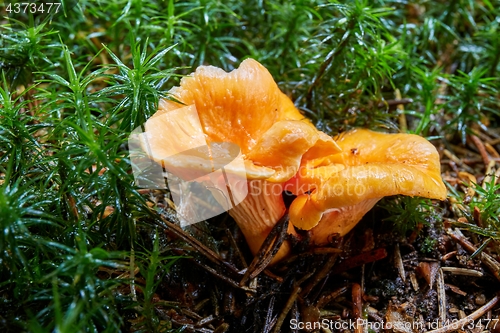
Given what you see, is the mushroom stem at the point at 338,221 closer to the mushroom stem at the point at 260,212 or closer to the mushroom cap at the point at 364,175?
the mushroom cap at the point at 364,175

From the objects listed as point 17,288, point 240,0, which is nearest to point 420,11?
point 240,0

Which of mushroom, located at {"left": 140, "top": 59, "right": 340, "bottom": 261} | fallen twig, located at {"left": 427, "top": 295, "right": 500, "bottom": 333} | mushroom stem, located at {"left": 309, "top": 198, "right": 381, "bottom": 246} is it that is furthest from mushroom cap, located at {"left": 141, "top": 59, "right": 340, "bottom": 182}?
fallen twig, located at {"left": 427, "top": 295, "right": 500, "bottom": 333}

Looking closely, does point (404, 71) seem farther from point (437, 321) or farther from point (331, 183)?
point (437, 321)

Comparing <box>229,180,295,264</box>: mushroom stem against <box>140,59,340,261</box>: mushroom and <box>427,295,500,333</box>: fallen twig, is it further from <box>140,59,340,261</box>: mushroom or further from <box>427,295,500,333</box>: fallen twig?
<box>427,295,500,333</box>: fallen twig

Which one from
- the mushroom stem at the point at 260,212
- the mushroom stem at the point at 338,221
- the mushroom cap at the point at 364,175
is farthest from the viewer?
the mushroom stem at the point at 338,221

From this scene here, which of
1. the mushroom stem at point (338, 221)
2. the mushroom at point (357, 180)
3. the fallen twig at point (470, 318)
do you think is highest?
the mushroom at point (357, 180)

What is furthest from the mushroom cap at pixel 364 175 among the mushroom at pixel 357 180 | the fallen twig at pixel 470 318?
the fallen twig at pixel 470 318

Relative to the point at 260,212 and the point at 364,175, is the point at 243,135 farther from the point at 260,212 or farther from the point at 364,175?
the point at 364,175
